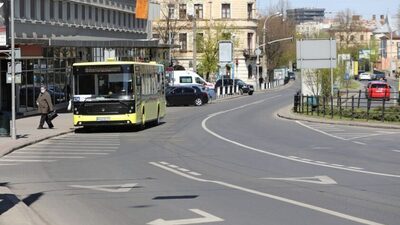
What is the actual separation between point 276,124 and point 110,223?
25729mm

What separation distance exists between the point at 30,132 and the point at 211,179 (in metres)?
16.0

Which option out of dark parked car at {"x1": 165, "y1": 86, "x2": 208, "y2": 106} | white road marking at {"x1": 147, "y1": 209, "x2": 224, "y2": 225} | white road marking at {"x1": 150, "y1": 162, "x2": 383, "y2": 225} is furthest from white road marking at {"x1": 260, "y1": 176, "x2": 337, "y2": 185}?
dark parked car at {"x1": 165, "y1": 86, "x2": 208, "y2": 106}

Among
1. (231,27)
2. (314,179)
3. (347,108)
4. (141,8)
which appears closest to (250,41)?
(231,27)

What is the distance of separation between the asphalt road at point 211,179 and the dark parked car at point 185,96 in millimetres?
29330

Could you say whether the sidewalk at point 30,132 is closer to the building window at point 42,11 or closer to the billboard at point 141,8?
the building window at point 42,11

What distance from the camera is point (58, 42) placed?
143 ft

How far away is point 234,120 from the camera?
3806 centimetres

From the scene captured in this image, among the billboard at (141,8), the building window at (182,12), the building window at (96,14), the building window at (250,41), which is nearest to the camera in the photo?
the billboard at (141,8)

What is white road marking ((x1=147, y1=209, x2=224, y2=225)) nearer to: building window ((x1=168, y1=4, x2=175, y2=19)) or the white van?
the white van

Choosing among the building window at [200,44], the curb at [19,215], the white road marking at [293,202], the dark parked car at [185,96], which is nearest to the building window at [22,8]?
the dark parked car at [185,96]

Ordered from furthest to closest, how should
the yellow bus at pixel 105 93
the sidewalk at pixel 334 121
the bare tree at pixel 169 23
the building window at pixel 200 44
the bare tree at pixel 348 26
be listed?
the bare tree at pixel 348 26
the building window at pixel 200 44
the bare tree at pixel 169 23
the sidewalk at pixel 334 121
the yellow bus at pixel 105 93

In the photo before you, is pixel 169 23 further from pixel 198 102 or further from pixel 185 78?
pixel 198 102

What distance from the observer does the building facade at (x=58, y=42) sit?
4231 centimetres

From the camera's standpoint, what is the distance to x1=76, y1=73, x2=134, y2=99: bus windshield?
29.1 m
